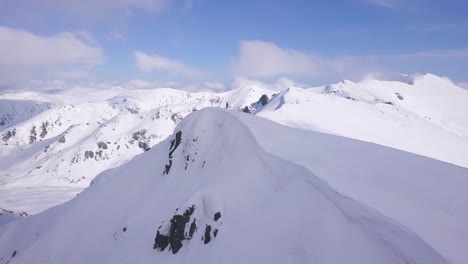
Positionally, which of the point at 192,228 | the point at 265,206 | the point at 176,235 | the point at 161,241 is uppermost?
the point at 265,206

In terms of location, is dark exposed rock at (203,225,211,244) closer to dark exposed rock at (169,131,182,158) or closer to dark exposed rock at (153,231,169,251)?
dark exposed rock at (153,231,169,251)

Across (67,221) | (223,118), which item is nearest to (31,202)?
(67,221)

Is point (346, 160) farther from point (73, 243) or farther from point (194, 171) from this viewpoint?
point (73, 243)

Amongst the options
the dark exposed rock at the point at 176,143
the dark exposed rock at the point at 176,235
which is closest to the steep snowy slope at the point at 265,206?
the dark exposed rock at the point at 176,235

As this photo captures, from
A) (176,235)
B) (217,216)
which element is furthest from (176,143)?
(217,216)

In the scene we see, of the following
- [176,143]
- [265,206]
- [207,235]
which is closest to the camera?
[265,206]

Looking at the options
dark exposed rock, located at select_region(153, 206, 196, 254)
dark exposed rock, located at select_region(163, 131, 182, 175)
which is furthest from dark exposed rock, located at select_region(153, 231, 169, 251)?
dark exposed rock, located at select_region(163, 131, 182, 175)

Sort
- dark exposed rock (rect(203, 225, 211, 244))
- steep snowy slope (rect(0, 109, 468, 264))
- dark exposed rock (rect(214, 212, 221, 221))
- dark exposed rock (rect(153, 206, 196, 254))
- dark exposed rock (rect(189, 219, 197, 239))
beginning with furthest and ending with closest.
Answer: dark exposed rock (rect(153, 206, 196, 254)), dark exposed rock (rect(189, 219, 197, 239)), dark exposed rock (rect(214, 212, 221, 221)), dark exposed rock (rect(203, 225, 211, 244)), steep snowy slope (rect(0, 109, 468, 264))

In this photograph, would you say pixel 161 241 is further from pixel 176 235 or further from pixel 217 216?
pixel 217 216

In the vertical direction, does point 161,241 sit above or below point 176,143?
below
